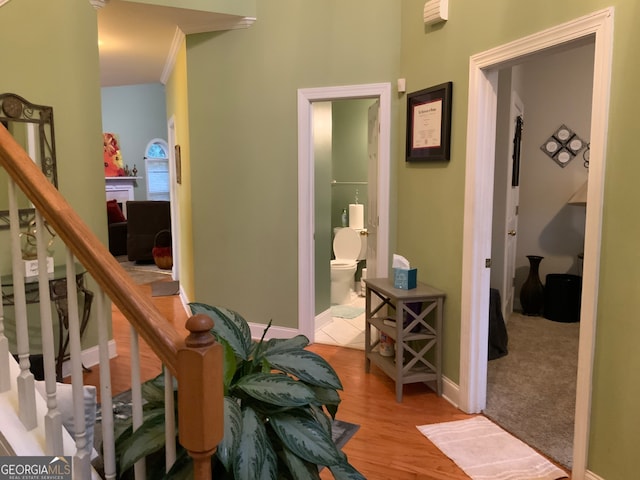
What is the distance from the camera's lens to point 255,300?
4.16 meters

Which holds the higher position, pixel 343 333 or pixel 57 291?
pixel 57 291

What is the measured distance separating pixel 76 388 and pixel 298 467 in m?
0.62

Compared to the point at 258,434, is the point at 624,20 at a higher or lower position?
higher

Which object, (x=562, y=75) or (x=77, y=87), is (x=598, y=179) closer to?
(x=77, y=87)

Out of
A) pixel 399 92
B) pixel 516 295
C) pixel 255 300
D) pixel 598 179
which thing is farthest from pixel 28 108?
pixel 516 295

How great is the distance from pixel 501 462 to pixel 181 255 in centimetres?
408

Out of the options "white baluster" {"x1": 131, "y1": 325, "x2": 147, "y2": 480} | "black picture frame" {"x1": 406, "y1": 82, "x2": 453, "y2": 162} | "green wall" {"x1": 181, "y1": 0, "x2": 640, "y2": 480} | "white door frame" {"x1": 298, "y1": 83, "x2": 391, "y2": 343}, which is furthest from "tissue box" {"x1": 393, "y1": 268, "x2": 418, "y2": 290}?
"white baluster" {"x1": 131, "y1": 325, "x2": 147, "y2": 480}

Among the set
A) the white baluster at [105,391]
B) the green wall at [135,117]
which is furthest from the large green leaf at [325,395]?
the green wall at [135,117]

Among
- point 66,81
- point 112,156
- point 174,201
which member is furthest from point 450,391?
point 112,156

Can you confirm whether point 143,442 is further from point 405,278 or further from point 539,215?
point 539,215

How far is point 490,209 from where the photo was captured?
2824 mm

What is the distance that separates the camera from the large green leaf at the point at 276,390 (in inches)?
54.5

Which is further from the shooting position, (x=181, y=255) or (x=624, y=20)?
(x=181, y=255)

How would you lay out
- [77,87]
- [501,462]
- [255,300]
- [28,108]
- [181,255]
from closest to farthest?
[501,462], [28,108], [77,87], [255,300], [181,255]
